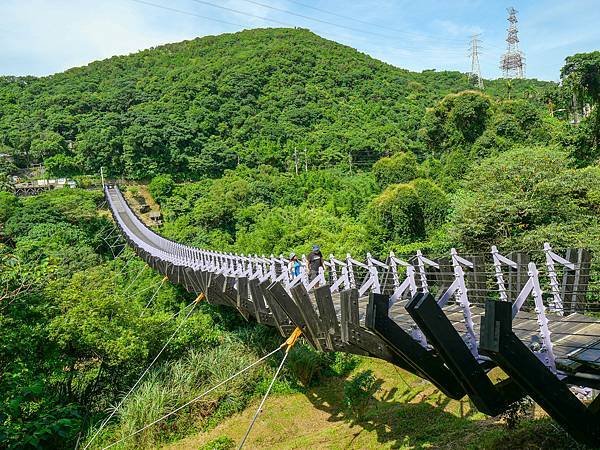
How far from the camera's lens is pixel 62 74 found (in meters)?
73.7

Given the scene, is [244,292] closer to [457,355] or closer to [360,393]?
[360,393]

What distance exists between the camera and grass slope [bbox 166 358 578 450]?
5.57 m

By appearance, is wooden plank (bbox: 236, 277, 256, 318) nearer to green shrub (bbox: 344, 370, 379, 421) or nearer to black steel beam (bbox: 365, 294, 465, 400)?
green shrub (bbox: 344, 370, 379, 421)

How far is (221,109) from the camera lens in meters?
54.8

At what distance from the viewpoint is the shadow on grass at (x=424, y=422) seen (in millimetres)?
5145

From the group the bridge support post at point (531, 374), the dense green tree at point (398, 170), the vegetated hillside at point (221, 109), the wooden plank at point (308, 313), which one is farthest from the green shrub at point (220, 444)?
the vegetated hillside at point (221, 109)

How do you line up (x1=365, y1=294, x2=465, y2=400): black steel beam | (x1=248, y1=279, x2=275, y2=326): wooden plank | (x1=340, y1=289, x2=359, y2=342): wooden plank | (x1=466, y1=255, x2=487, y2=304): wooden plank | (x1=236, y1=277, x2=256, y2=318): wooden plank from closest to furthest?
(x1=365, y1=294, x2=465, y2=400): black steel beam
(x1=340, y1=289, x2=359, y2=342): wooden plank
(x1=466, y1=255, x2=487, y2=304): wooden plank
(x1=248, y1=279, x2=275, y2=326): wooden plank
(x1=236, y1=277, x2=256, y2=318): wooden plank

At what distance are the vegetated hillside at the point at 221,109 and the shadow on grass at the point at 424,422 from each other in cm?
3621

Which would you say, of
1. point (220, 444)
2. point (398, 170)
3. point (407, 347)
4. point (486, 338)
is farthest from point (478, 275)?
point (398, 170)

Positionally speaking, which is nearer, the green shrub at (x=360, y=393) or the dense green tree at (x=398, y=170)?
the green shrub at (x=360, y=393)

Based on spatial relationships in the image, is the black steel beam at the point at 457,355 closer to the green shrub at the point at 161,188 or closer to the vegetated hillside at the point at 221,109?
the green shrub at the point at 161,188

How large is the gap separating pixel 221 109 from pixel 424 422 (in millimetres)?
51975

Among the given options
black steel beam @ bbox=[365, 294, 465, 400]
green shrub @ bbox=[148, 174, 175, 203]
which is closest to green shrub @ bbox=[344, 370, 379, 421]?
black steel beam @ bbox=[365, 294, 465, 400]

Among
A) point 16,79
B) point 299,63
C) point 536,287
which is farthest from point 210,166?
point 16,79
